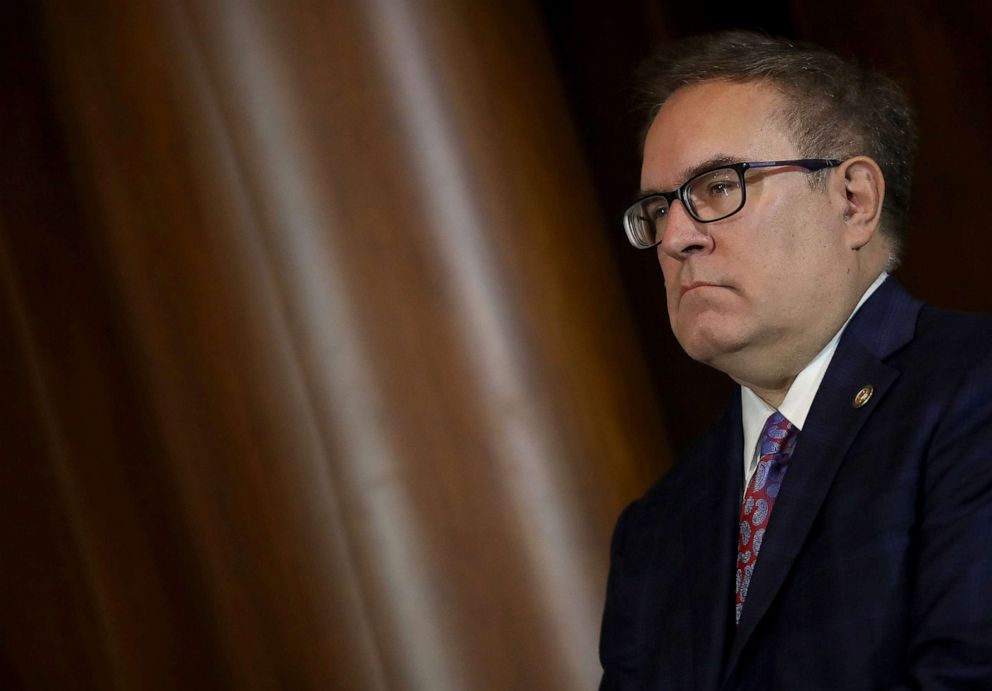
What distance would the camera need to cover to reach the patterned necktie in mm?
1312

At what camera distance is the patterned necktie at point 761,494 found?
1.31 m

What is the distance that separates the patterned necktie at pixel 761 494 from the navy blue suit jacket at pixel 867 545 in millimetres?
14

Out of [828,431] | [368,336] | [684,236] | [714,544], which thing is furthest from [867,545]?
[368,336]

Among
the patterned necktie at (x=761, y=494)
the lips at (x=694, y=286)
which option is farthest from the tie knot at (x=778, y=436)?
the lips at (x=694, y=286)

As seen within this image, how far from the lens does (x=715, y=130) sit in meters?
1.37

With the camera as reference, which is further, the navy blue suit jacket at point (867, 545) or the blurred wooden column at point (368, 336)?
the blurred wooden column at point (368, 336)

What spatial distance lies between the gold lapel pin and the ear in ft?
0.59

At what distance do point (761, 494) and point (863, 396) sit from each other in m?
0.15

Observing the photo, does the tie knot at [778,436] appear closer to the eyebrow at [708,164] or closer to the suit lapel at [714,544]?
the suit lapel at [714,544]

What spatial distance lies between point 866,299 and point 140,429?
1.33 metres

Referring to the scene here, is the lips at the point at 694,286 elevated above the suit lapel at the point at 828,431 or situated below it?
above

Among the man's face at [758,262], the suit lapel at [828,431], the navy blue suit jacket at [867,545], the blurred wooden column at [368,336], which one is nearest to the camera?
the navy blue suit jacket at [867,545]

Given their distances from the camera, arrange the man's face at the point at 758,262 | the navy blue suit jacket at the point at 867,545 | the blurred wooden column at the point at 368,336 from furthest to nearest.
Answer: the blurred wooden column at the point at 368,336 → the man's face at the point at 758,262 → the navy blue suit jacket at the point at 867,545

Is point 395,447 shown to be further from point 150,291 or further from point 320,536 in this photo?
point 150,291
